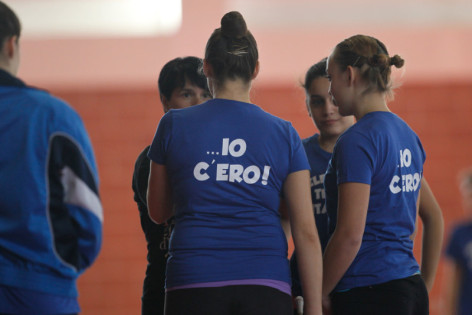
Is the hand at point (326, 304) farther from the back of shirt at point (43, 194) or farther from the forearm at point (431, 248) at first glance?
the back of shirt at point (43, 194)

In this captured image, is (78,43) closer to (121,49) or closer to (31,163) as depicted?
(121,49)

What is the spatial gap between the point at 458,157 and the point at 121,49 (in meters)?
2.72

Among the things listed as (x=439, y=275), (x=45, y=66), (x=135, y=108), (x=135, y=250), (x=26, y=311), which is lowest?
(x=439, y=275)

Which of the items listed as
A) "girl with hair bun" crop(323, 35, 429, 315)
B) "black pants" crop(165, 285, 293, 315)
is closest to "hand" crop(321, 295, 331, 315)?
"girl with hair bun" crop(323, 35, 429, 315)

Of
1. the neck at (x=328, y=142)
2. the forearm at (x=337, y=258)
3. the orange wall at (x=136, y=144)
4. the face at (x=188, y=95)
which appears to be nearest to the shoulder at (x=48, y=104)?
the face at (x=188, y=95)

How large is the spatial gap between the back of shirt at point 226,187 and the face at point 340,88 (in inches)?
10.5

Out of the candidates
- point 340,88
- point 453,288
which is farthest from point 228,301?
point 453,288

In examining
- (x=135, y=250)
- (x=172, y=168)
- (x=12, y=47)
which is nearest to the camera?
(x=12, y=47)

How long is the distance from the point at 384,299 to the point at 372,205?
0.81 ft

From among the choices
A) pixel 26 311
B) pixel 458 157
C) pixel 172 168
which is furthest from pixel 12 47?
pixel 458 157

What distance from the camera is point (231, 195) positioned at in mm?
1386

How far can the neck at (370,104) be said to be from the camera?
162cm

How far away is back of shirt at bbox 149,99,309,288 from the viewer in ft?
4.48

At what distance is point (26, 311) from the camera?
1.21 meters
